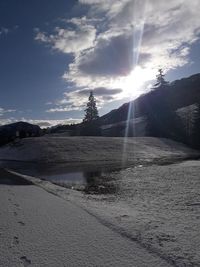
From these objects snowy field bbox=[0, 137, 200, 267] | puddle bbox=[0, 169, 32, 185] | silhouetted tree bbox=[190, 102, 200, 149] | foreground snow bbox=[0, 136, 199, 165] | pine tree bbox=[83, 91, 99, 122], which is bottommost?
puddle bbox=[0, 169, 32, 185]

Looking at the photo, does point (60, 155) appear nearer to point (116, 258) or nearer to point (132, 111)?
point (116, 258)

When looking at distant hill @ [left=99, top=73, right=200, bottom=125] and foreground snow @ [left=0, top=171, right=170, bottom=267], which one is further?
distant hill @ [left=99, top=73, right=200, bottom=125]

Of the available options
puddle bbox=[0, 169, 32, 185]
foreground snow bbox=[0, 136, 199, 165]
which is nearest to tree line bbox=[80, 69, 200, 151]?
foreground snow bbox=[0, 136, 199, 165]

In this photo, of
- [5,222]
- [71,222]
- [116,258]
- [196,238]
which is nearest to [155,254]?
[116,258]

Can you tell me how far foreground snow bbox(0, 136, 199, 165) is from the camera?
1566 inches

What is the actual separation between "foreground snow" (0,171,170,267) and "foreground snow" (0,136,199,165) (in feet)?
92.3

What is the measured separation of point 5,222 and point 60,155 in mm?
32123

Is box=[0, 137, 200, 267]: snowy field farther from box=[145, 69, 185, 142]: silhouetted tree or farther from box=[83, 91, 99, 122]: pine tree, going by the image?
box=[83, 91, 99, 122]: pine tree

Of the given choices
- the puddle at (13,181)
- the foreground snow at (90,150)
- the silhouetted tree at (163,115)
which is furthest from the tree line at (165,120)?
the puddle at (13,181)

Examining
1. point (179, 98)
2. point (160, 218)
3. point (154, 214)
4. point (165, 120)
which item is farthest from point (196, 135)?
point (179, 98)

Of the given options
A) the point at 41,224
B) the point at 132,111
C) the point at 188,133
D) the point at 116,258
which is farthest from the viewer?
the point at 132,111

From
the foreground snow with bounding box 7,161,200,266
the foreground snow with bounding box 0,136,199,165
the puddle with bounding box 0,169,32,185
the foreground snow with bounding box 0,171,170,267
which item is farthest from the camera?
the foreground snow with bounding box 0,136,199,165

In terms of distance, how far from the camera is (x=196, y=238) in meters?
6.78

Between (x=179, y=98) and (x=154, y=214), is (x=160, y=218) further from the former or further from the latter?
(x=179, y=98)
